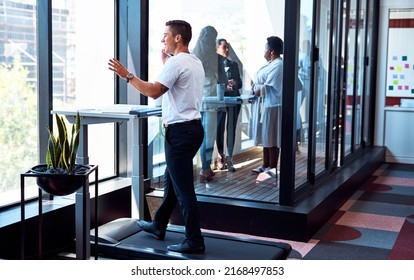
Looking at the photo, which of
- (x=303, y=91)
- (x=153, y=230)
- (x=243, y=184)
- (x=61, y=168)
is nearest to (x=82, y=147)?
(x=61, y=168)

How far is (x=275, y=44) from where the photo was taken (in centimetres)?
484

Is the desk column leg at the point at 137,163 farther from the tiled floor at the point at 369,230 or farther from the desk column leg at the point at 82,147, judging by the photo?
the tiled floor at the point at 369,230

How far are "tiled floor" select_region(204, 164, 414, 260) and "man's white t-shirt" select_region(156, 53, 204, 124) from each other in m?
1.33

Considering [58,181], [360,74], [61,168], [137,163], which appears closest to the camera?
[58,181]

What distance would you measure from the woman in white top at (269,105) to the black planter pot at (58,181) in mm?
2004

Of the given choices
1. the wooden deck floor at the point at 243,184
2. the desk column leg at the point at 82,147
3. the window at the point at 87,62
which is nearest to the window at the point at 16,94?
the window at the point at 87,62

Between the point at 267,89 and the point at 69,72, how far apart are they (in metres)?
1.59

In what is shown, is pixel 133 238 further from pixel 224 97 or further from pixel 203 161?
pixel 224 97

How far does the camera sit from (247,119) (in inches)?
199

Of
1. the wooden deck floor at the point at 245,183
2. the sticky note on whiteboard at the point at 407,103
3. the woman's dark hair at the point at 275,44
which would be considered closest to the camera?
the woman's dark hair at the point at 275,44

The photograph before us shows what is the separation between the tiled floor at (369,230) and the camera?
433 centimetres

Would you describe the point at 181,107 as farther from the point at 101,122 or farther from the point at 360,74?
the point at 360,74

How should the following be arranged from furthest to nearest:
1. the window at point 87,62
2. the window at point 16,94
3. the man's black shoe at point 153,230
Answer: the window at point 87,62 → the man's black shoe at point 153,230 → the window at point 16,94

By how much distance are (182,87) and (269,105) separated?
142cm
